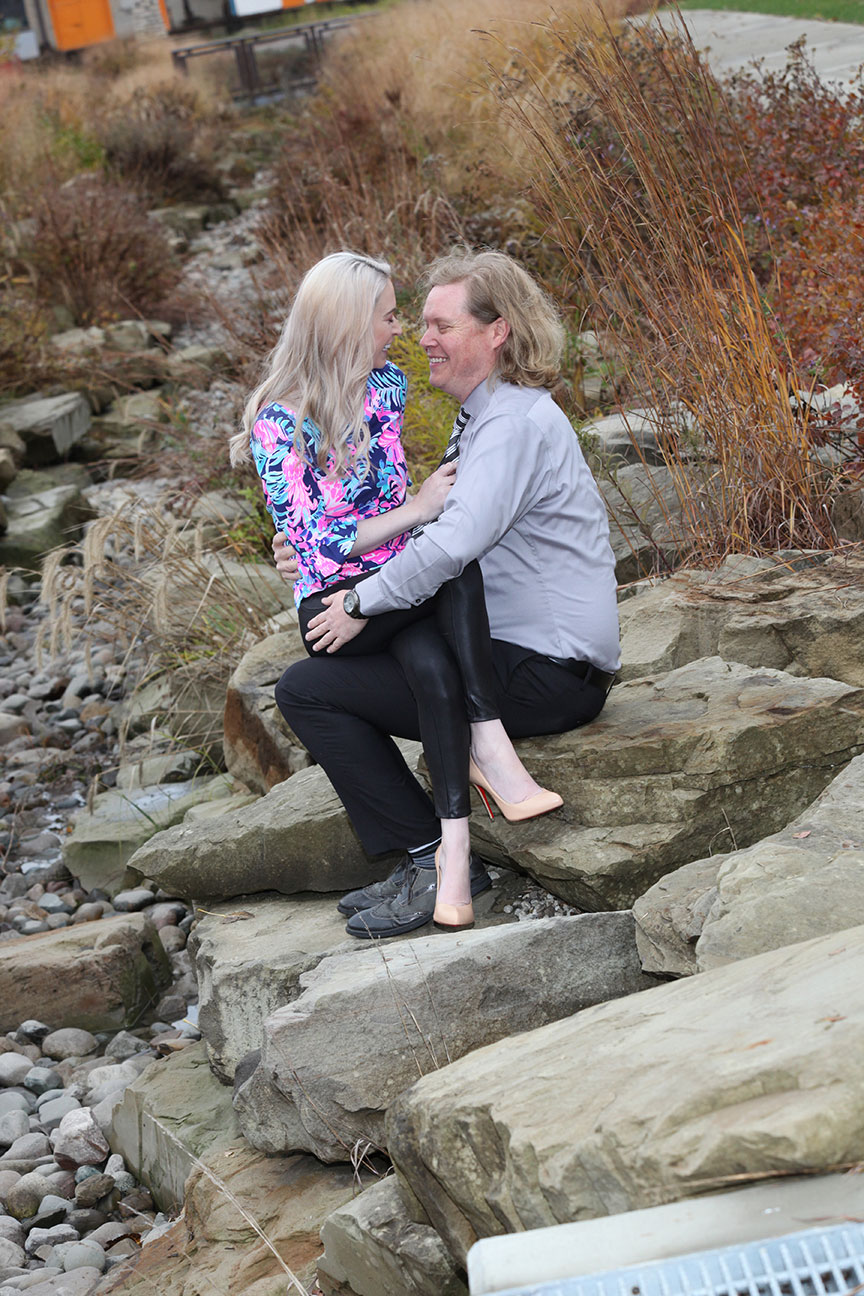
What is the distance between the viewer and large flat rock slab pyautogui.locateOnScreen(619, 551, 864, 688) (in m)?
3.03

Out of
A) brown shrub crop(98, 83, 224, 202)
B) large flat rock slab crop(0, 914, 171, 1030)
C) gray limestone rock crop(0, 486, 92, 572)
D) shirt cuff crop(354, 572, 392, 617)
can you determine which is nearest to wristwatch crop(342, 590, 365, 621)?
shirt cuff crop(354, 572, 392, 617)

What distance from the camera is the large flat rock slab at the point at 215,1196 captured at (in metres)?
2.29

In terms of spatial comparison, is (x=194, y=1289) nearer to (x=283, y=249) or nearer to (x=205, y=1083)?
(x=205, y=1083)

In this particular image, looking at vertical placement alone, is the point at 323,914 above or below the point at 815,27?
below

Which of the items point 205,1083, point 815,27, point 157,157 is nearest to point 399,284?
point 205,1083

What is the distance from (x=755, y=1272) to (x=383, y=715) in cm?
153

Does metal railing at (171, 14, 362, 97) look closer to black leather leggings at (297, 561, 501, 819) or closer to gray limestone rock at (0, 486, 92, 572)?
gray limestone rock at (0, 486, 92, 572)

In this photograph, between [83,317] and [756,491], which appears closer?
[756,491]

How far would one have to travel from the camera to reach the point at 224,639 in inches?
183

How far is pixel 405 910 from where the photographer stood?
8.96 feet

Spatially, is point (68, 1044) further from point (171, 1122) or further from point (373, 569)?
point (373, 569)

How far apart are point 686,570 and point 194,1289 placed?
6.85 feet

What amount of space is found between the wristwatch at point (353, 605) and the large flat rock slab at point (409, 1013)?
67 cm

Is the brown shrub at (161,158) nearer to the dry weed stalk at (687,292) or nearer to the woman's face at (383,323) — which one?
the dry weed stalk at (687,292)
